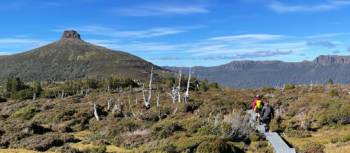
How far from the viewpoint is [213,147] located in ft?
64.0

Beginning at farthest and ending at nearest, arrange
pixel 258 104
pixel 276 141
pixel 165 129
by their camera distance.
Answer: pixel 258 104
pixel 165 129
pixel 276 141

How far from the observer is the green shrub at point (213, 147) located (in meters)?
19.4

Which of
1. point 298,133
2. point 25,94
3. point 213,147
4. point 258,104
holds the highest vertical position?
point 258,104

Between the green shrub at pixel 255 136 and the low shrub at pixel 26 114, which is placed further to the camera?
the low shrub at pixel 26 114

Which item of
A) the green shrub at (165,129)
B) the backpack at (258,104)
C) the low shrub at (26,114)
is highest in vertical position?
the backpack at (258,104)

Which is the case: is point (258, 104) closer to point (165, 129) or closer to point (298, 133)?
point (298, 133)

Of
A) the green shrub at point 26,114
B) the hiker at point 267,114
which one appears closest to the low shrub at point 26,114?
the green shrub at point 26,114

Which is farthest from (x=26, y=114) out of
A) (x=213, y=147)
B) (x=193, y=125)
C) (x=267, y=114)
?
(x=213, y=147)

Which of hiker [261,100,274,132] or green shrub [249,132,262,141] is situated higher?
hiker [261,100,274,132]

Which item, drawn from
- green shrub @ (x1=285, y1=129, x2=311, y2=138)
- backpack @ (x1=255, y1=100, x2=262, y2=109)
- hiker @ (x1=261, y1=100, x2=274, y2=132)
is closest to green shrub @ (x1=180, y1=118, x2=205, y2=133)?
backpack @ (x1=255, y1=100, x2=262, y2=109)

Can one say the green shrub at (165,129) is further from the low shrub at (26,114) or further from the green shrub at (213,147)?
the low shrub at (26,114)

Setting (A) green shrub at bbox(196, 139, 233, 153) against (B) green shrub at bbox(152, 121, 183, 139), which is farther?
(B) green shrub at bbox(152, 121, 183, 139)

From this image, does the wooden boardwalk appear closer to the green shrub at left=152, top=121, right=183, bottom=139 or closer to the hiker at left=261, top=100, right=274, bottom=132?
the hiker at left=261, top=100, right=274, bottom=132

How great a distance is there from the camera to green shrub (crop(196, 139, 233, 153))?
19.4 m
